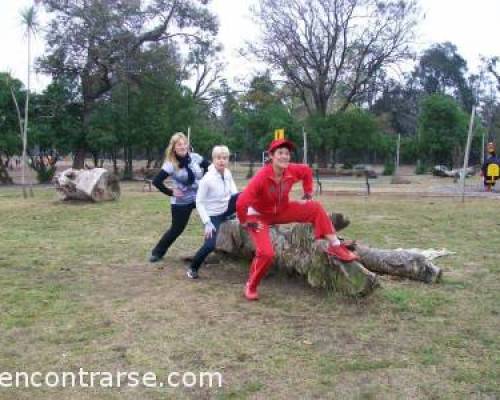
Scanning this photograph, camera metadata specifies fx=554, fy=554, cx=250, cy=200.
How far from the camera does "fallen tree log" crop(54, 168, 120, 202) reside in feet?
44.6

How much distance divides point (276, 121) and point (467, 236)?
24.5 metres

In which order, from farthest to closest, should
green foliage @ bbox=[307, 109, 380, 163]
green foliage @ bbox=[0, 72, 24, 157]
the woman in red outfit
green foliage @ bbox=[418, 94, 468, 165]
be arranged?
green foliage @ bbox=[307, 109, 380, 163] → green foliage @ bbox=[418, 94, 468, 165] → green foliage @ bbox=[0, 72, 24, 157] → the woman in red outfit

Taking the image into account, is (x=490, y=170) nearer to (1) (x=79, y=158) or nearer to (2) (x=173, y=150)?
(2) (x=173, y=150)

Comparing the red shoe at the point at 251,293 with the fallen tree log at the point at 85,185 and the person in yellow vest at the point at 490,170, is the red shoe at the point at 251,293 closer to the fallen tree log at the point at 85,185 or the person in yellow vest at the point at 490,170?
the fallen tree log at the point at 85,185

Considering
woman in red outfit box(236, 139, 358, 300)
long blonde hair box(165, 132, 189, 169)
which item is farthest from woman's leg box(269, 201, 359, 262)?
long blonde hair box(165, 132, 189, 169)

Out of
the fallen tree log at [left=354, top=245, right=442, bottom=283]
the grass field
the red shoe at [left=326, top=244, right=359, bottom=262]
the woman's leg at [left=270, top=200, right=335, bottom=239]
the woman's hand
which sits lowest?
the grass field

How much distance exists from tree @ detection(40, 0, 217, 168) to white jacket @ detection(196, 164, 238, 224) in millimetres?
20129

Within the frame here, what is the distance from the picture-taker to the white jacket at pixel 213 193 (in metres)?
5.54

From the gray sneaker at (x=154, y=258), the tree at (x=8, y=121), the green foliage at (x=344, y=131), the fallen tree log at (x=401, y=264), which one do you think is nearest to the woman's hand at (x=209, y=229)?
the fallen tree log at (x=401, y=264)

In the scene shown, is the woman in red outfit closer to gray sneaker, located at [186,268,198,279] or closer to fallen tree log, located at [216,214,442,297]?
fallen tree log, located at [216,214,442,297]

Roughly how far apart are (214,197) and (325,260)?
4.53 feet

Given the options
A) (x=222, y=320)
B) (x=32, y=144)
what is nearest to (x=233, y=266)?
(x=222, y=320)

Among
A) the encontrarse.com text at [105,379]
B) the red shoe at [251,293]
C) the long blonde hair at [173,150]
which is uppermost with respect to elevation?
the long blonde hair at [173,150]

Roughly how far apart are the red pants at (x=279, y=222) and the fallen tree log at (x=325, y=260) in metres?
0.19
